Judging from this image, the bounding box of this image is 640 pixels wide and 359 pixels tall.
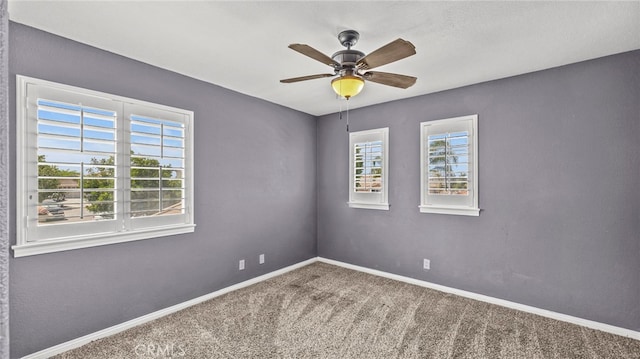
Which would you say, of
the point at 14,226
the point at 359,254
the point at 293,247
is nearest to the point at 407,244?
the point at 359,254

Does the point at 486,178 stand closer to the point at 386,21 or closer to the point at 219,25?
the point at 386,21

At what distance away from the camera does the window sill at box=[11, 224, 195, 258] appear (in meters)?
2.12

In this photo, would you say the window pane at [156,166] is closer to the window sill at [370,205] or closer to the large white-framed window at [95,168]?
the large white-framed window at [95,168]

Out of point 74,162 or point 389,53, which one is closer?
point 389,53

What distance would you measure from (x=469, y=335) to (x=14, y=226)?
141 inches

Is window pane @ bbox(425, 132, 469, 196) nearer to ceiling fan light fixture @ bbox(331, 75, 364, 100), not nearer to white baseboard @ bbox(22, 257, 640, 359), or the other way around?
white baseboard @ bbox(22, 257, 640, 359)

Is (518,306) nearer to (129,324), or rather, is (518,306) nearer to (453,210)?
(453,210)

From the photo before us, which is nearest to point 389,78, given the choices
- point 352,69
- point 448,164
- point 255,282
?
point 352,69

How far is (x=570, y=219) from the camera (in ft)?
9.07

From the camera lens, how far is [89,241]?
7.86 feet

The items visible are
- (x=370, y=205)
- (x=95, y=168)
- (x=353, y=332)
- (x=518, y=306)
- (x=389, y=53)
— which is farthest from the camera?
(x=370, y=205)

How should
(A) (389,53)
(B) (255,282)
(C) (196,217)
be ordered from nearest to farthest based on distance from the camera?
(A) (389,53), (C) (196,217), (B) (255,282)

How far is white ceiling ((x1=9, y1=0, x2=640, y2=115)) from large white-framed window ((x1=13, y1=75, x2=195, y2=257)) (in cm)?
51

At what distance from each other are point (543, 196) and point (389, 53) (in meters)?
2.25
